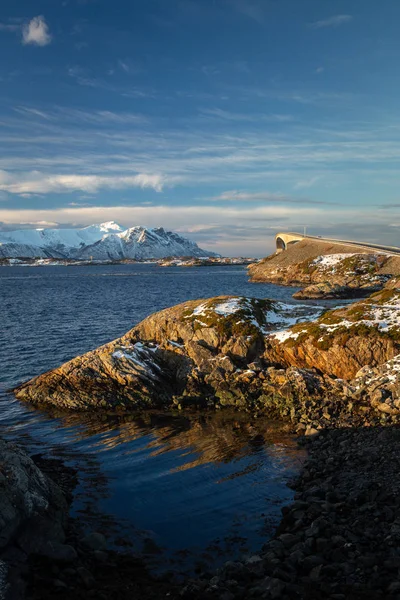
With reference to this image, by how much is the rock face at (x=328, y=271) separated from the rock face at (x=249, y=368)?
56.8 m

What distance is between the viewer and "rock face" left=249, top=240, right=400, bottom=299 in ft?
310

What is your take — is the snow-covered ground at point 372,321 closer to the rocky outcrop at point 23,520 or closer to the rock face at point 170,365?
the rock face at point 170,365

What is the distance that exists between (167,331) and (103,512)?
1977 centimetres

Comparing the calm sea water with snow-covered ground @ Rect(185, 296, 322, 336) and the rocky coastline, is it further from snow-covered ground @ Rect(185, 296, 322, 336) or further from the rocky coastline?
snow-covered ground @ Rect(185, 296, 322, 336)

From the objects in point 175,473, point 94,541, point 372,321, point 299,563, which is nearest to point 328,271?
point 372,321

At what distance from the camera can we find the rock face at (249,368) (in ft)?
85.4

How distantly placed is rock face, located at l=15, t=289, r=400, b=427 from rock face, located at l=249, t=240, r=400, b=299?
2235 inches

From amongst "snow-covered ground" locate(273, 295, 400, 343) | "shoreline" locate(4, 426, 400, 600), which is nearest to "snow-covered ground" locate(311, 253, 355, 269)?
"snow-covered ground" locate(273, 295, 400, 343)

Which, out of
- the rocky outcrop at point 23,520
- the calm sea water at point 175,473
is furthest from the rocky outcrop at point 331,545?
the rocky outcrop at point 23,520

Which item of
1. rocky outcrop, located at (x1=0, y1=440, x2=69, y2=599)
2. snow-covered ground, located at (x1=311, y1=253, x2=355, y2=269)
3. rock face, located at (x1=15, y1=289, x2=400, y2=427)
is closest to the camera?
rocky outcrop, located at (x1=0, y1=440, x2=69, y2=599)

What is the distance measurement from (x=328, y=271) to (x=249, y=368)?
3878 inches

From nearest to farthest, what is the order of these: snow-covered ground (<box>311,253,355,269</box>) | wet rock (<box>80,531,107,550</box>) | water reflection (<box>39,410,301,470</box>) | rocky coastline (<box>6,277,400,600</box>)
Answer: rocky coastline (<box>6,277,400,600</box>) < wet rock (<box>80,531,107,550</box>) < water reflection (<box>39,410,301,470</box>) < snow-covered ground (<box>311,253,355,269</box>)

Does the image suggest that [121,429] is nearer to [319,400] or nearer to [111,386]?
[111,386]

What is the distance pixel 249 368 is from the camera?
30.3 metres
